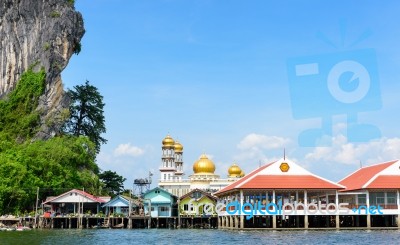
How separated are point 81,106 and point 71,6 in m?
11.7

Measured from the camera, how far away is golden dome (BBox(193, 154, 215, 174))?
92.2 m

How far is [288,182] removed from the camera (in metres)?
51.4

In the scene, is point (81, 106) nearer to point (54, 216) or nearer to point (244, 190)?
point (54, 216)

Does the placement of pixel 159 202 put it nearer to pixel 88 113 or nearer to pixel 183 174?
pixel 88 113

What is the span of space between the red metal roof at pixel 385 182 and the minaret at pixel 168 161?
5106 cm

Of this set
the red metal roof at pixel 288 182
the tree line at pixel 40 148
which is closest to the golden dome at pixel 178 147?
the tree line at pixel 40 148

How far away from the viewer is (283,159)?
175 ft

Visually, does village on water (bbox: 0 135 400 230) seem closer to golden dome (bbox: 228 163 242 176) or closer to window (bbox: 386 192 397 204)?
window (bbox: 386 192 397 204)

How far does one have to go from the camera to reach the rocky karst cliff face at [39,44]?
70062 mm

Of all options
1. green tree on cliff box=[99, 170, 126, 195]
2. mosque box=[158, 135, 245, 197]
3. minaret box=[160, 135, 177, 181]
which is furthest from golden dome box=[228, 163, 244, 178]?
green tree on cliff box=[99, 170, 126, 195]

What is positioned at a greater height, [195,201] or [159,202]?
[195,201]

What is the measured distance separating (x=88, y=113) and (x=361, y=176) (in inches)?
1342

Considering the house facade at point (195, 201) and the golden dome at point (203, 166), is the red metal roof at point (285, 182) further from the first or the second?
the golden dome at point (203, 166)

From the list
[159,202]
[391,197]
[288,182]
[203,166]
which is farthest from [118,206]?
[203,166]
